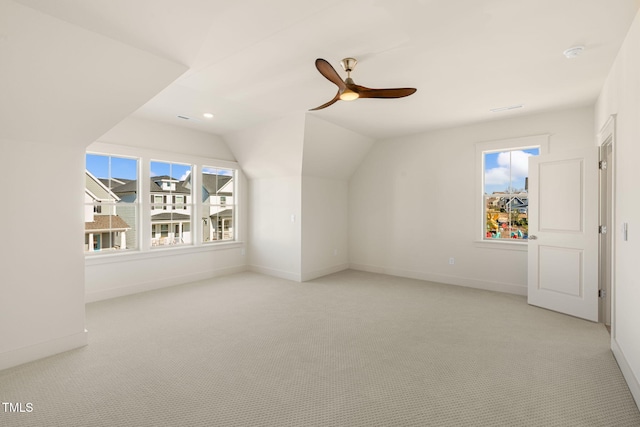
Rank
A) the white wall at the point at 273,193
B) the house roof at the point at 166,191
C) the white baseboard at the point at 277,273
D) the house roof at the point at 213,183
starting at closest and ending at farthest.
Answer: the house roof at the point at 166,191, the white wall at the point at 273,193, the white baseboard at the point at 277,273, the house roof at the point at 213,183

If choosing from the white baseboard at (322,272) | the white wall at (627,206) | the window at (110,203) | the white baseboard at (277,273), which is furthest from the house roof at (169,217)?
the white wall at (627,206)

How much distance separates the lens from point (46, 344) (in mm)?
2660

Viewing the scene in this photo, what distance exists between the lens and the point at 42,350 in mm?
2635

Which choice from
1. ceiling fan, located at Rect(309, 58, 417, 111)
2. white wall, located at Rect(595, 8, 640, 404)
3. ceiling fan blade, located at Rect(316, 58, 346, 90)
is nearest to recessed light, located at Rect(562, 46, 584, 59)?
white wall, located at Rect(595, 8, 640, 404)

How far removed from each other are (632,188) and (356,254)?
4603mm

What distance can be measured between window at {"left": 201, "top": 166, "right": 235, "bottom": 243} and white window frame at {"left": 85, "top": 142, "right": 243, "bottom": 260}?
6.2 inches

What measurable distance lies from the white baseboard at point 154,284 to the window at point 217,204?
62 cm

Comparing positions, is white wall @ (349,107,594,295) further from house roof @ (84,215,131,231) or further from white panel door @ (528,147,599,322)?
house roof @ (84,215,131,231)

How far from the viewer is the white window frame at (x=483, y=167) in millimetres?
4422

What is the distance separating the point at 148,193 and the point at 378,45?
4091 mm

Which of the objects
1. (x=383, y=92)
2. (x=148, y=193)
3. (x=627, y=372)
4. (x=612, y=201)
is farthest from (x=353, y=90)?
(x=148, y=193)

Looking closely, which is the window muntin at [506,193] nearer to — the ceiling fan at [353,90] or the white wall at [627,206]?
the white wall at [627,206]

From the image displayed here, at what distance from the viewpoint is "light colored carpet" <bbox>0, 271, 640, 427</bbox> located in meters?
1.93

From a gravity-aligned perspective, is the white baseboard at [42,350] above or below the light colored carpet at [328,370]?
above
